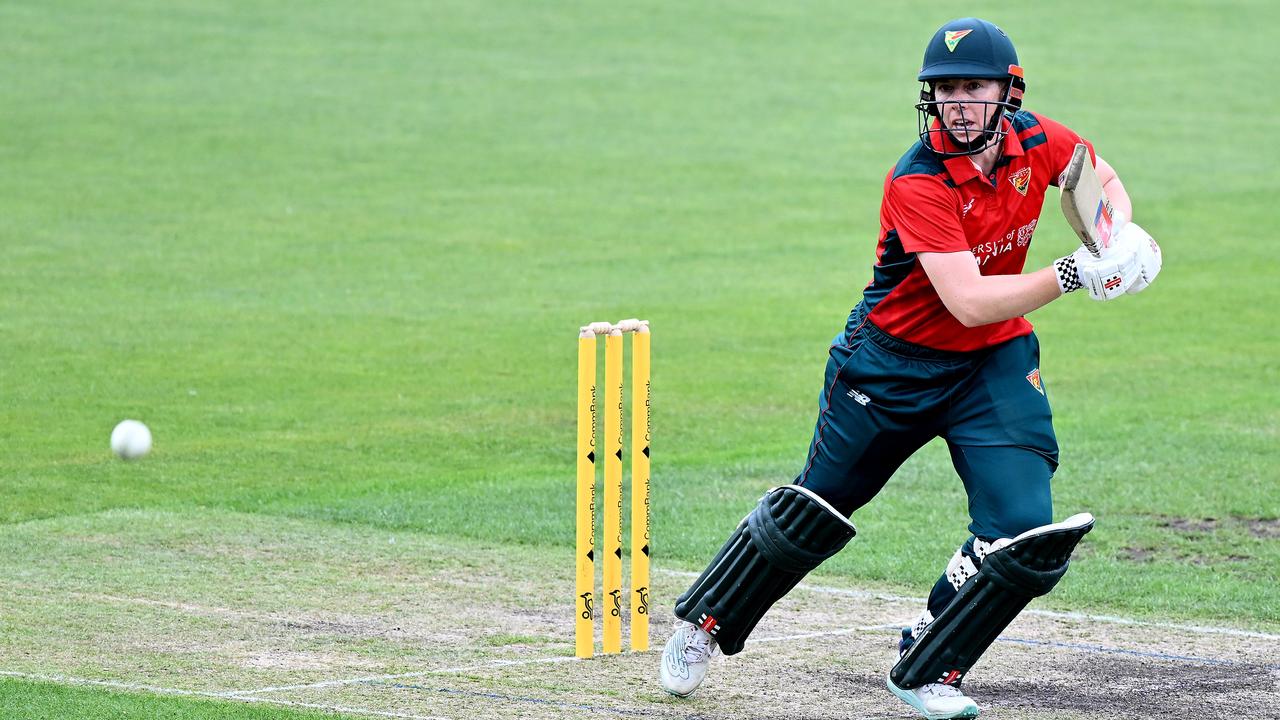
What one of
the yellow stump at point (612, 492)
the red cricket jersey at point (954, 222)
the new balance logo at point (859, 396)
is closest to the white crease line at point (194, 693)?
the yellow stump at point (612, 492)

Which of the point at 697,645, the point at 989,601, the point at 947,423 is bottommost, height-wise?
the point at 697,645

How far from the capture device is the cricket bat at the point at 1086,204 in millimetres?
4852

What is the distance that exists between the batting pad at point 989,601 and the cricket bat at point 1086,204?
79 cm

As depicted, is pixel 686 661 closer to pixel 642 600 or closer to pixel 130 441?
pixel 642 600

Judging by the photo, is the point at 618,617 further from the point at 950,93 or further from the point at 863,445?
the point at 950,93

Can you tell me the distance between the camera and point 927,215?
509 cm

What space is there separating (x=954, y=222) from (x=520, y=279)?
37.2 ft

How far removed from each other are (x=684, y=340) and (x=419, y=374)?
237cm

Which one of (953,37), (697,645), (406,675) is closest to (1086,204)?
(953,37)

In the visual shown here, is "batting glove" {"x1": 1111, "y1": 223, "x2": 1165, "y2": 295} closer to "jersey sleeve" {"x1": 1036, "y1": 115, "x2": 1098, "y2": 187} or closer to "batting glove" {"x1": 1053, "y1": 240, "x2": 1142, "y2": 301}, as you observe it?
"batting glove" {"x1": 1053, "y1": 240, "x2": 1142, "y2": 301}

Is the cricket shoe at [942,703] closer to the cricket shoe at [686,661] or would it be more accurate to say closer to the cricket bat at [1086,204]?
the cricket shoe at [686,661]

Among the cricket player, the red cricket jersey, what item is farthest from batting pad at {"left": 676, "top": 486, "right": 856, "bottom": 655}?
the red cricket jersey

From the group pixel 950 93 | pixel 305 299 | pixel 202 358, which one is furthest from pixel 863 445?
pixel 305 299

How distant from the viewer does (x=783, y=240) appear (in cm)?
1845
